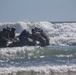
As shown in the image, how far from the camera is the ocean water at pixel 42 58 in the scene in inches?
564

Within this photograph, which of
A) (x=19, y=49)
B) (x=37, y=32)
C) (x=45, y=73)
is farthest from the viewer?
(x=37, y=32)

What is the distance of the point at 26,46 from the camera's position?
36438 mm

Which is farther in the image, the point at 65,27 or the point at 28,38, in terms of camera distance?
the point at 65,27

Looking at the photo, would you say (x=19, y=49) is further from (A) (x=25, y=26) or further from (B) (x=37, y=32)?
(A) (x=25, y=26)

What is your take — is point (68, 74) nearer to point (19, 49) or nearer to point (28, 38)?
point (19, 49)

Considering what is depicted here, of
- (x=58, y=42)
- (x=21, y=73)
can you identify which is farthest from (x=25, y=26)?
(x=21, y=73)

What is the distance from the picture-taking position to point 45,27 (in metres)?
71.7

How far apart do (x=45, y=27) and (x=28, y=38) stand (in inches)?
1329

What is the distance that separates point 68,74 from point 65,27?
186 feet

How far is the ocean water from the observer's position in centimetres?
1433

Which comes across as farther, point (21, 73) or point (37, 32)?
point (37, 32)

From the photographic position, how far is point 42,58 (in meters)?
26.8

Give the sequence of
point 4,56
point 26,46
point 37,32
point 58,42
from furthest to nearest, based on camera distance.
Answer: point 58,42 < point 37,32 < point 26,46 < point 4,56

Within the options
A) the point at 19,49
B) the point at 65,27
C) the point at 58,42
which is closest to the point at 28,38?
the point at 19,49
